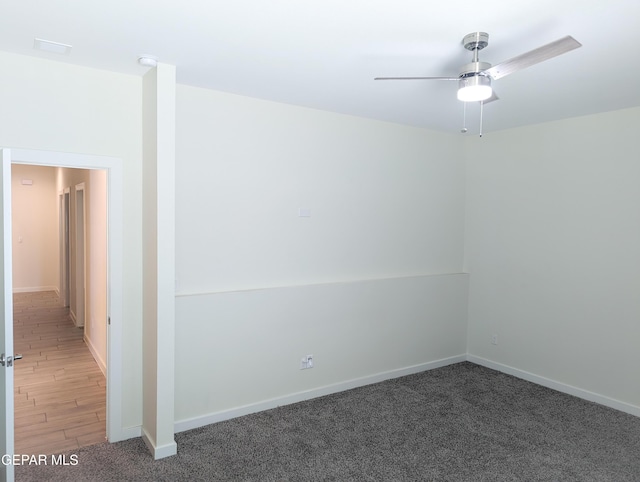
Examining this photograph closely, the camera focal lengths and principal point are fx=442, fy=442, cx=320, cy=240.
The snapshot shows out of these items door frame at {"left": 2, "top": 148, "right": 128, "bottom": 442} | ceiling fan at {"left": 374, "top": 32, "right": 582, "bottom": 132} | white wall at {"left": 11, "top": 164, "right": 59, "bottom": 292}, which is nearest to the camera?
ceiling fan at {"left": 374, "top": 32, "right": 582, "bottom": 132}

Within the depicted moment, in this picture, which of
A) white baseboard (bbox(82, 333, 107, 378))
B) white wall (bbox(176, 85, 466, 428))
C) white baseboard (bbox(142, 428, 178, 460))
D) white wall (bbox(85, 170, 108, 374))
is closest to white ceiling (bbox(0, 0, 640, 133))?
white wall (bbox(176, 85, 466, 428))

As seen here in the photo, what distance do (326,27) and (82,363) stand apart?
4.40m

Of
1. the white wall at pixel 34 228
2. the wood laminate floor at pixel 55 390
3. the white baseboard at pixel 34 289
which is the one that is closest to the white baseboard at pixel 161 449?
the wood laminate floor at pixel 55 390

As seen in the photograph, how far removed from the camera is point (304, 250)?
4.12 m

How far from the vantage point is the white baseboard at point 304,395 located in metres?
3.48

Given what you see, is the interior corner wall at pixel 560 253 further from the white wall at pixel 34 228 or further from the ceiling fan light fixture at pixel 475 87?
the white wall at pixel 34 228

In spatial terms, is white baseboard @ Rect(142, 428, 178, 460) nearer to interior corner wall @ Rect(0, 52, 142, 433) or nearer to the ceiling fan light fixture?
interior corner wall @ Rect(0, 52, 142, 433)

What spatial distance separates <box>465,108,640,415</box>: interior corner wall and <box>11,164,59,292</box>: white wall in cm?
791

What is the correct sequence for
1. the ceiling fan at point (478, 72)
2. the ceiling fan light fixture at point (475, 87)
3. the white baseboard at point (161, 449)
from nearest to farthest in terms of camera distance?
the ceiling fan at point (478, 72)
the ceiling fan light fixture at point (475, 87)
the white baseboard at point (161, 449)

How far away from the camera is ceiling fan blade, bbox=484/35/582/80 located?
190cm

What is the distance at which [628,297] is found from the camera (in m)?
3.93

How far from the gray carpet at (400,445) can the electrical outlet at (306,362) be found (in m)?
0.32

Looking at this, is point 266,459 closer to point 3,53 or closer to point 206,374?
point 206,374

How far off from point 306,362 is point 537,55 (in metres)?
3.04
